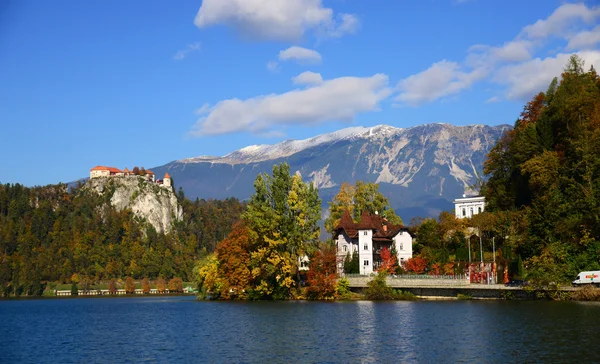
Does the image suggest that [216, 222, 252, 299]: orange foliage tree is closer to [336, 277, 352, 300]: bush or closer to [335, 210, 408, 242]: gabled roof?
[336, 277, 352, 300]: bush

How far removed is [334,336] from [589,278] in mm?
36939

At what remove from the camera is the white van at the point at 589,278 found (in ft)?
260

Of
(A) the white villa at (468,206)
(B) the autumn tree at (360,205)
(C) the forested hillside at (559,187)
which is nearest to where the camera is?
(C) the forested hillside at (559,187)

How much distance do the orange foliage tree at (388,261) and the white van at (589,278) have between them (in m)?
27.7

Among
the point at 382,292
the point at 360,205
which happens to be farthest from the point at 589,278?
the point at 360,205

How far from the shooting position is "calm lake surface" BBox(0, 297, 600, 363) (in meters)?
45.7

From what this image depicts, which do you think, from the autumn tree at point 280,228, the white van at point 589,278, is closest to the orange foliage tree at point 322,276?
the autumn tree at point 280,228

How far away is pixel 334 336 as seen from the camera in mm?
55406

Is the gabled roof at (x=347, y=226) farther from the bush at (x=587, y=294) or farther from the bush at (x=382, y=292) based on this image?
the bush at (x=587, y=294)

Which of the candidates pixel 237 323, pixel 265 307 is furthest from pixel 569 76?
pixel 237 323

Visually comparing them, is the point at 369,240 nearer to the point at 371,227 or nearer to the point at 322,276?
the point at 371,227

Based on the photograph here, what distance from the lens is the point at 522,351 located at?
44938 mm

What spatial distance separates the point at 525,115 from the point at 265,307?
56.7m

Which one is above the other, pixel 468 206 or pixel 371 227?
pixel 468 206
